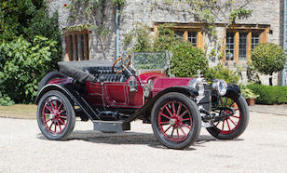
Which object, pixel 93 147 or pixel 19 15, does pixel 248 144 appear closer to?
pixel 93 147

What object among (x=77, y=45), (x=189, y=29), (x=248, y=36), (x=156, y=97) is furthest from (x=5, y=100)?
(x=156, y=97)

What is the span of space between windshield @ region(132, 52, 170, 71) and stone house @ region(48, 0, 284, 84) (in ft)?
19.6

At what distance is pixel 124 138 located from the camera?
7422 mm

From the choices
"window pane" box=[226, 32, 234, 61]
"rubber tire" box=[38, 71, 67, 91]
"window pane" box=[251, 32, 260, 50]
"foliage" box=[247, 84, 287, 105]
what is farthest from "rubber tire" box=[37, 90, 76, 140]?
"window pane" box=[251, 32, 260, 50]

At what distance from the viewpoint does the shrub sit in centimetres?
1161

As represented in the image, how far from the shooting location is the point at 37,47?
45.0 ft

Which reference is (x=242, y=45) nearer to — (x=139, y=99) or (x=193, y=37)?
(x=193, y=37)

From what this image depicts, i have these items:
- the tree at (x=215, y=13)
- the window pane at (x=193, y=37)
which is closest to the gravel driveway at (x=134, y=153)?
the window pane at (x=193, y=37)

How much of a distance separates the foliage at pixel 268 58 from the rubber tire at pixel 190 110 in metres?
8.50

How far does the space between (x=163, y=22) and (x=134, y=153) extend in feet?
26.7

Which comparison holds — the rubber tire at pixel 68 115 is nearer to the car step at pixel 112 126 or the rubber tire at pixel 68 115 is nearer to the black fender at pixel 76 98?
the black fender at pixel 76 98

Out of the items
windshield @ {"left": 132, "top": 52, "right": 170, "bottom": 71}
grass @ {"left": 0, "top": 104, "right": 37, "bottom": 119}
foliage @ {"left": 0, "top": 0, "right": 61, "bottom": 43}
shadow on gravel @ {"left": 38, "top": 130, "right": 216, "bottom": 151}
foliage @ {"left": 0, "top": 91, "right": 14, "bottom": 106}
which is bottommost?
shadow on gravel @ {"left": 38, "top": 130, "right": 216, "bottom": 151}

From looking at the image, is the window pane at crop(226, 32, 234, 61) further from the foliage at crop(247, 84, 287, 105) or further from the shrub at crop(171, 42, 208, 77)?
the shrub at crop(171, 42, 208, 77)

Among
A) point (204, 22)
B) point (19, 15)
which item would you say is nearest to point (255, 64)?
point (204, 22)
